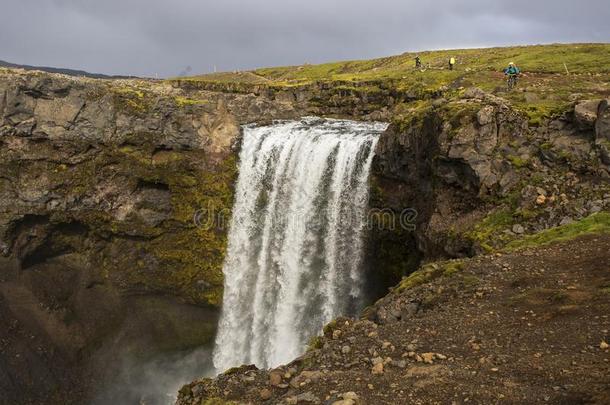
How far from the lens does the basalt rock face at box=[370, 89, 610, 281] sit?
2012 cm

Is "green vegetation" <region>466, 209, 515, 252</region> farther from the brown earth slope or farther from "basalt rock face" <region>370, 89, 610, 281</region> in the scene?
the brown earth slope

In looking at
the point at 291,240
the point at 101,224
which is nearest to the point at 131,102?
the point at 101,224

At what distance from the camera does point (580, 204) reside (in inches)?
770

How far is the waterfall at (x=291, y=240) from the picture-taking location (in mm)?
30703

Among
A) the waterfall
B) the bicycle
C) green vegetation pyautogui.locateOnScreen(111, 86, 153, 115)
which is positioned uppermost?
the bicycle

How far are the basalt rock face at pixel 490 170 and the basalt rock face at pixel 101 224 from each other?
15046mm

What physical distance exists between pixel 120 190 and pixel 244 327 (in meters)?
13.8

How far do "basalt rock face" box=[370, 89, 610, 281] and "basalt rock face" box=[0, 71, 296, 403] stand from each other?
15.0 meters

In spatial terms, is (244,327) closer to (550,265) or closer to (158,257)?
(158,257)

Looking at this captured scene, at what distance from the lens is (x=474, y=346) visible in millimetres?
11398

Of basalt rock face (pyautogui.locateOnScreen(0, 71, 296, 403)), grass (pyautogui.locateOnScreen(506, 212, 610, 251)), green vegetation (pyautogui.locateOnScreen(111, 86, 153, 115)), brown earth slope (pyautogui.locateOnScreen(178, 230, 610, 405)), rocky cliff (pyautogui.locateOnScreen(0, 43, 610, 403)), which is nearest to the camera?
brown earth slope (pyautogui.locateOnScreen(178, 230, 610, 405))

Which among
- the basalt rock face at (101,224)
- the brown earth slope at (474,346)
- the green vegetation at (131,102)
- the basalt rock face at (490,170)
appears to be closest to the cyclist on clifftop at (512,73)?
the basalt rock face at (490,170)

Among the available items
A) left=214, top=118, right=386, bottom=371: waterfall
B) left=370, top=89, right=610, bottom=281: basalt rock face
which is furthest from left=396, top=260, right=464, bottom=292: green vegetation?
left=214, top=118, right=386, bottom=371: waterfall

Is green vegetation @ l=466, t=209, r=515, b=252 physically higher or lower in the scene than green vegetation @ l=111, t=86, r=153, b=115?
lower
